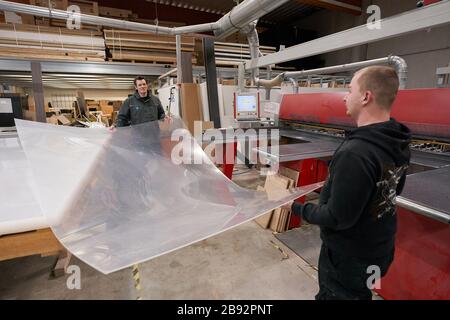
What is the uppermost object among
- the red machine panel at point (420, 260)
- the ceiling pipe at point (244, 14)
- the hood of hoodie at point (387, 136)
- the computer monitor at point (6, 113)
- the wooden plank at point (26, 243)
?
the ceiling pipe at point (244, 14)

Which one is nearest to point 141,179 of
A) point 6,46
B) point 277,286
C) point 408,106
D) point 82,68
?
point 277,286

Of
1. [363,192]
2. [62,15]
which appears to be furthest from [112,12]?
[363,192]

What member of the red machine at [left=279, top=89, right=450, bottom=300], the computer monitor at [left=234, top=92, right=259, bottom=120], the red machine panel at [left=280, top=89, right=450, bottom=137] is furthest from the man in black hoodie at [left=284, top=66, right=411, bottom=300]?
the computer monitor at [left=234, top=92, right=259, bottom=120]

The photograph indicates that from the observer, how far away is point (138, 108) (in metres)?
2.91

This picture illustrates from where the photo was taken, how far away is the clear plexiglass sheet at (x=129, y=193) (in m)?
1.06

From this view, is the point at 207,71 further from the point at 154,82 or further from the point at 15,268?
the point at 154,82

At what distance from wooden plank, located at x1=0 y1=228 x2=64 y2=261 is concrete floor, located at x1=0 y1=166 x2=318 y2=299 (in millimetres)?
630

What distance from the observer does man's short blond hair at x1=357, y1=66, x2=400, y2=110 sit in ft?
2.51

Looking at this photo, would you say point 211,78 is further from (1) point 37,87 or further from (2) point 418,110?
(1) point 37,87

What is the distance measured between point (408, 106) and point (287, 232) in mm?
1469

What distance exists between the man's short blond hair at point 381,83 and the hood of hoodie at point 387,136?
0.07 meters

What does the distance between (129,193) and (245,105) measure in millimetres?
2443

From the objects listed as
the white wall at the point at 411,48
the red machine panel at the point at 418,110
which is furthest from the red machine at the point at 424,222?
the white wall at the point at 411,48

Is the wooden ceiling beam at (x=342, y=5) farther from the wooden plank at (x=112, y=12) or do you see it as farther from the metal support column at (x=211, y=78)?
the wooden plank at (x=112, y=12)
